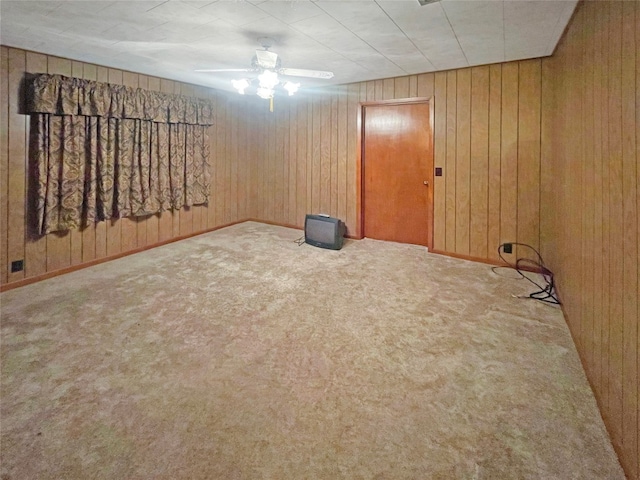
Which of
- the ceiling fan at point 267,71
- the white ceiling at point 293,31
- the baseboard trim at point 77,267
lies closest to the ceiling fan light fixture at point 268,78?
the ceiling fan at point 267,71

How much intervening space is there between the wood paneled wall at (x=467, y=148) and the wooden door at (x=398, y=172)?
5.8 inches

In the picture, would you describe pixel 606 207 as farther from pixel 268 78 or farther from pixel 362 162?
pixel 362 162

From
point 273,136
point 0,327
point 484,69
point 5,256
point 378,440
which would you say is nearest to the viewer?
point 378,440

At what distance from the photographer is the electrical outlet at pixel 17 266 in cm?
320

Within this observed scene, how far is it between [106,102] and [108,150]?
0.51m

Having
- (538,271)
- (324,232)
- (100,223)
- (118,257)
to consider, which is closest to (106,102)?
(100,223)

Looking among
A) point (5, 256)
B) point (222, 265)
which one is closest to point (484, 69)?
point (222, 265)

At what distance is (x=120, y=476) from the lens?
128 cm

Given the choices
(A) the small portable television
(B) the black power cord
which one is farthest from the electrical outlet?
(B) the black power cord

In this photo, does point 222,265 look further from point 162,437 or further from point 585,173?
point 585,173

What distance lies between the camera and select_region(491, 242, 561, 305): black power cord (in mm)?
2873

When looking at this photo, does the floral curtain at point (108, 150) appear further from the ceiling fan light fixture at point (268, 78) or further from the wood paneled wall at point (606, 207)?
the wood paneled wall at point (606, 207)

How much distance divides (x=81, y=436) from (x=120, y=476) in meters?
0.34

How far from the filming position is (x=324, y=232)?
4480 millimetres
